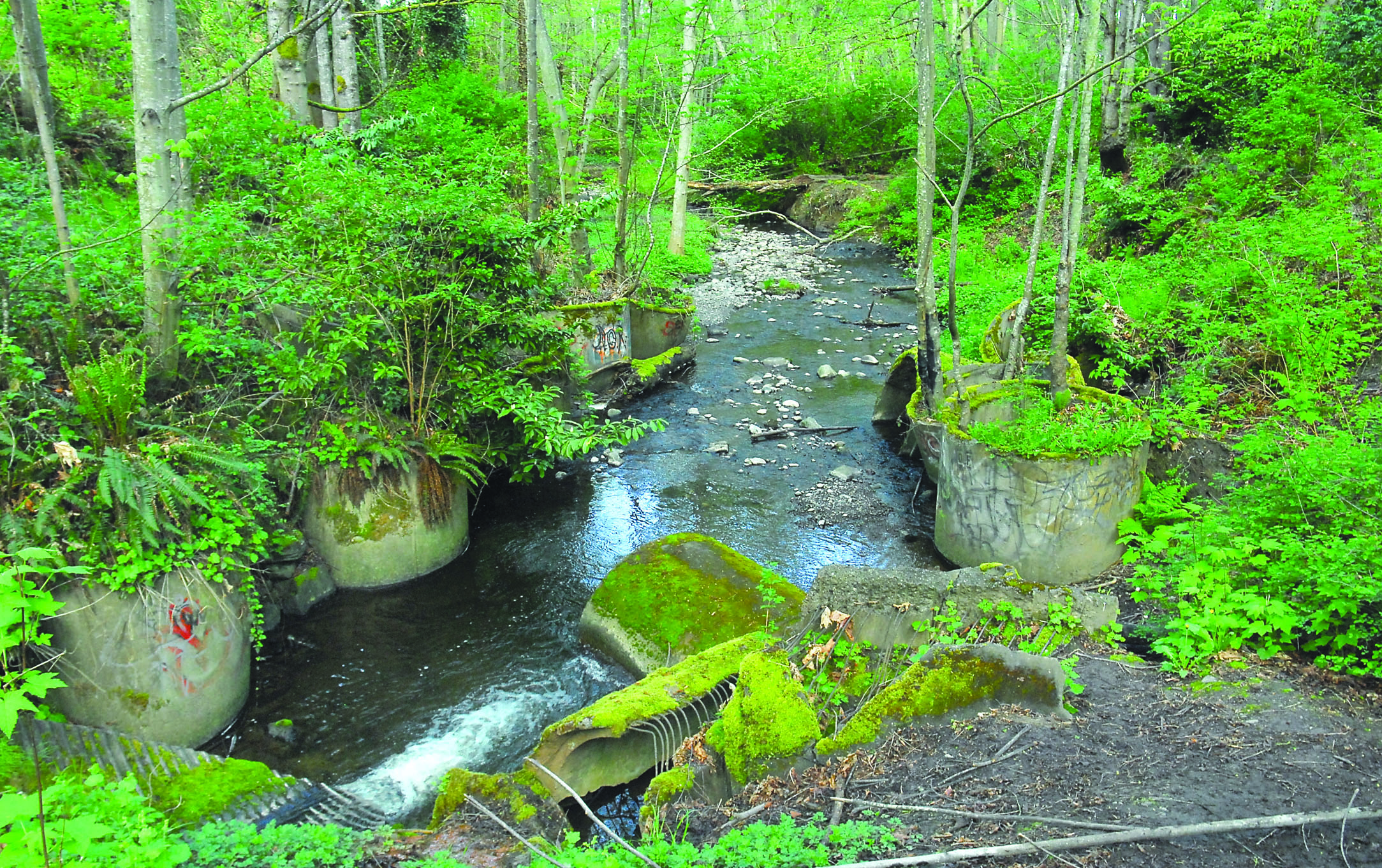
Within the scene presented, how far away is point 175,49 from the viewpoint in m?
6.29

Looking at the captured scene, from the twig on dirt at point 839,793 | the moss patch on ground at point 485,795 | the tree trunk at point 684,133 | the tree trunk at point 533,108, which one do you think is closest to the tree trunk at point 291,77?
the tree trunk at point 533,108

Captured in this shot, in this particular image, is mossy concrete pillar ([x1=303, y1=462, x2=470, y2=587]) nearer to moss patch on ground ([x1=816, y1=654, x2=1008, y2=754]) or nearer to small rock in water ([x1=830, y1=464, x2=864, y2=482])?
small rock in water ([x1=830, y1=464, x2=864, y2=482])

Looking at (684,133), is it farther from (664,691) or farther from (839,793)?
(839,793)

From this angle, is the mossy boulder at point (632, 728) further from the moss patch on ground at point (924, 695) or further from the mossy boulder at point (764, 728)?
the moss patch on ground at point (924, 695)

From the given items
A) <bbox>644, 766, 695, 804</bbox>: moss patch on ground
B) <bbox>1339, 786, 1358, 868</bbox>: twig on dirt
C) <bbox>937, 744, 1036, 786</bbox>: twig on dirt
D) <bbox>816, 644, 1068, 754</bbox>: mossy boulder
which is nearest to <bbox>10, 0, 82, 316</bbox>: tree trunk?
<bbox>644, 766, 695, 804</bbox>: moss patch on ground

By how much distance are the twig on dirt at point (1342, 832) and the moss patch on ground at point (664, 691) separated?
9.30 ft

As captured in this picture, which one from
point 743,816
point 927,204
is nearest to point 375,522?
point 743,816

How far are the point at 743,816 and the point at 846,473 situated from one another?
22.9 ft

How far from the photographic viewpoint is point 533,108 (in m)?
11.8

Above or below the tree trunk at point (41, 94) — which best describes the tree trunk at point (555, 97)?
above

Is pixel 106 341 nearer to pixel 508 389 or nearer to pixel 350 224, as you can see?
pixel 350 224

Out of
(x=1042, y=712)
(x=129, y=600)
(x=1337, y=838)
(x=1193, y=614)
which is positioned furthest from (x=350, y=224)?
(x=1337, y=838)

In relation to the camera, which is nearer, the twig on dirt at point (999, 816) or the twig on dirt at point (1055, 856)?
the twig on dirt at point (1055, 856)

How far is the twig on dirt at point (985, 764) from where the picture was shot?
3.50m
